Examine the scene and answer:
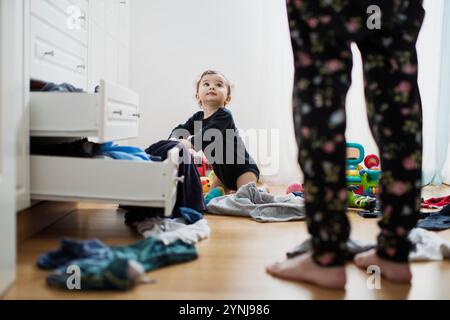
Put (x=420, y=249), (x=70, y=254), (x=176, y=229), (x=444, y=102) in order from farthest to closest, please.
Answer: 1. (x=444, y=102)
2. (x=176, y=229)
3. (x=420, y=249)
4. (x=70, y=254)

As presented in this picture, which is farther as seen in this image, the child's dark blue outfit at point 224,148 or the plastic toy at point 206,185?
the plastic toy at point 206,185

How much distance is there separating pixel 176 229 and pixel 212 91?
3.58 feet

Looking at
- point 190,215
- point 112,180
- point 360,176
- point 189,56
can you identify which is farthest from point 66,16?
point 189,56

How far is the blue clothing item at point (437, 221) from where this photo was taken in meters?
1.47

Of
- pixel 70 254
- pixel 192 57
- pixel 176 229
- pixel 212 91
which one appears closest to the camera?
pixel 70 254

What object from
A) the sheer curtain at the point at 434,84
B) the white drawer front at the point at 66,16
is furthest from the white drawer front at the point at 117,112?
the sheer curtain at the point at 434,84

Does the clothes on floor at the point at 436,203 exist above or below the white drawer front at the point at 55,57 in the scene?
below

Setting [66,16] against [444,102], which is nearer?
[66,16]

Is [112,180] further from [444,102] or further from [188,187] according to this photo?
[444,102]

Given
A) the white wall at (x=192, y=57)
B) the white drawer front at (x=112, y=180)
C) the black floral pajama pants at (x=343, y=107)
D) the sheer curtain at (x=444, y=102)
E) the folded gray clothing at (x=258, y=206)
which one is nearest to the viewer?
the black floral pajama pants at (x=343, y=107)

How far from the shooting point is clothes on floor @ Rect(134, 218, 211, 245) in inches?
45.5

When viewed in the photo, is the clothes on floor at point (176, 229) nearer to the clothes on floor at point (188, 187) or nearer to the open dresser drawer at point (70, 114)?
the clothes on floor at point (188, 187)

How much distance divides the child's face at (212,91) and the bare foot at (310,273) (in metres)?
1.36

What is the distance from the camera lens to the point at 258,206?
1658 mm
